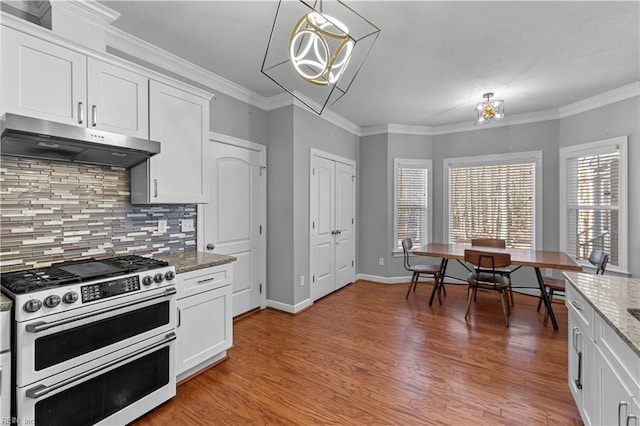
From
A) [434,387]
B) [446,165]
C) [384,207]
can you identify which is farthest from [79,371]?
[446,165]

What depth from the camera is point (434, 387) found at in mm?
2184

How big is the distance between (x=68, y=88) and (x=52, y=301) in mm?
1288

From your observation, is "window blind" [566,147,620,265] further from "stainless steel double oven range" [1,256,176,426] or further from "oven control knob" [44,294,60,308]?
"oven control knob" [44,294,60,308]

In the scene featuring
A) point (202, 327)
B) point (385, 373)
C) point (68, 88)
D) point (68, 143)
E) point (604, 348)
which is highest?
point (68, 88)

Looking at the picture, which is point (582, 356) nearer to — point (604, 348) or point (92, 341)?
point (604, 348)

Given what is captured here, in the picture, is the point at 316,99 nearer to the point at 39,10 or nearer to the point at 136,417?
the point at 39,10

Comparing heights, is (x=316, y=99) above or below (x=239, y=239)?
above

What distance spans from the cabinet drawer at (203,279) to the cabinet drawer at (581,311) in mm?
2411

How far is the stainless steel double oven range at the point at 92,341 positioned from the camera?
4.69 ft

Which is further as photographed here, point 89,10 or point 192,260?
point 192,260

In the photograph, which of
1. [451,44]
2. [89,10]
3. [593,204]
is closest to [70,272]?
[89,10]

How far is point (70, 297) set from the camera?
1.54 metres

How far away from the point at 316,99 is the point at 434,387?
3.35 m

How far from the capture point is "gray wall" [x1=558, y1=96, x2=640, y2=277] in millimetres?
3385
